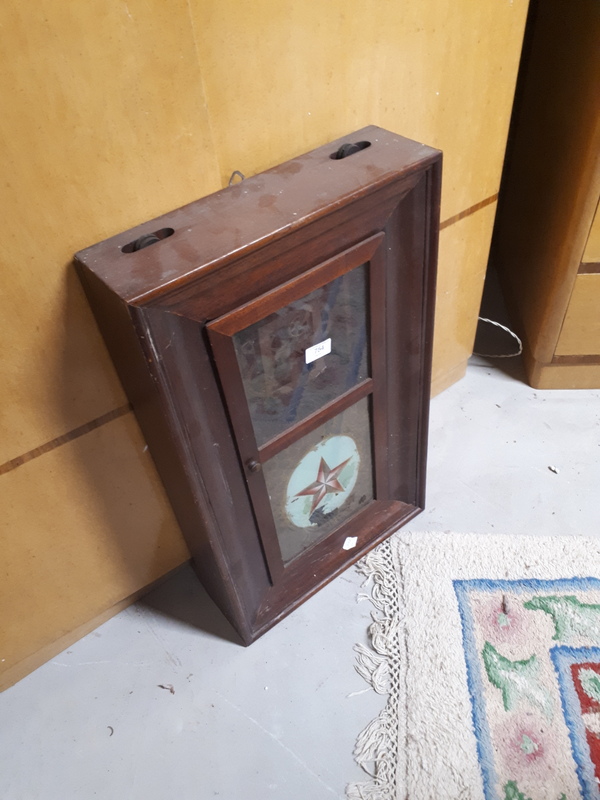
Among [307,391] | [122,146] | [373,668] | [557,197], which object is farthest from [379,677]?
[557,197]

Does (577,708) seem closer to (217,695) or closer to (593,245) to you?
(217,695)

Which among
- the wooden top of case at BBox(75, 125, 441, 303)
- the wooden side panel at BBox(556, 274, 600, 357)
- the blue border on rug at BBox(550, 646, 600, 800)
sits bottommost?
the blue border on rug at BBox(550, 646, 600, 800)

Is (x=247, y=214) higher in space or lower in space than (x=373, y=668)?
higher

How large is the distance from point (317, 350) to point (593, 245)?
78 cm

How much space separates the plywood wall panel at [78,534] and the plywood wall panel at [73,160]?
0.08 m

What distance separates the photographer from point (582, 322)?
1.51 metres

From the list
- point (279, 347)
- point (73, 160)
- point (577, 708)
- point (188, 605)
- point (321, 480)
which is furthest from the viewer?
point (188, 605)

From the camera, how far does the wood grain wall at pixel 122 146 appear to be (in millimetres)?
740

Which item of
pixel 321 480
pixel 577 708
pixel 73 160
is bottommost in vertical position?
pixel 577 708

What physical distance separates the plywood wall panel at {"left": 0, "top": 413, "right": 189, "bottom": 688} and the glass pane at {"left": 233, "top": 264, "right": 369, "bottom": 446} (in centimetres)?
25

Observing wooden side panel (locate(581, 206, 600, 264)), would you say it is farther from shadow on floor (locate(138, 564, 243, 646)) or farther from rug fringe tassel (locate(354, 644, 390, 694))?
shadow on floor (locate(138, 564, 243, 646))

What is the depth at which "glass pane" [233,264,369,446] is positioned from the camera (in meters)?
0.93

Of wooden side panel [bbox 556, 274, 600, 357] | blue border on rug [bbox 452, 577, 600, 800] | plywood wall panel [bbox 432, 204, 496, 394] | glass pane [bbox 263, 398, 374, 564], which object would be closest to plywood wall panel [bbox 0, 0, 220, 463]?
glass pane [bbox 263, 398, 374, 564]

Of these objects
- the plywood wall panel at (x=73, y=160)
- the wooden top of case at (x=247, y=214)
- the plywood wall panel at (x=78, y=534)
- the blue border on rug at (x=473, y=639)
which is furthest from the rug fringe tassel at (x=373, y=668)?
the wooden top of case at (x=247, y=214)
